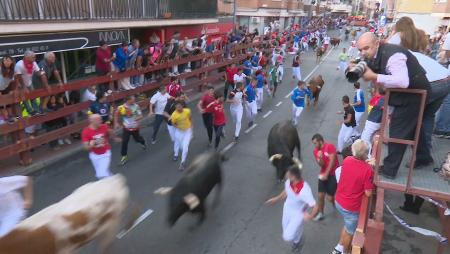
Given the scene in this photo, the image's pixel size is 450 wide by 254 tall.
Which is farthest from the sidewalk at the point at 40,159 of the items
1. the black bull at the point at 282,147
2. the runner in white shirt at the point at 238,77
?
the runner in white shirt at the point at 238,77

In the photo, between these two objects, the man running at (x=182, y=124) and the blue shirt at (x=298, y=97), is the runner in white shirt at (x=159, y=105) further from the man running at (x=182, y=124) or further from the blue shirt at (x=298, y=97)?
the blue shirt at (x=298, y=97)

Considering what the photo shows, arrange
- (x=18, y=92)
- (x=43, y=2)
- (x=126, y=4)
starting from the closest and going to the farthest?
Answer: (x=18, y=92) → (x=43, y=2) → (x=126, y=4)

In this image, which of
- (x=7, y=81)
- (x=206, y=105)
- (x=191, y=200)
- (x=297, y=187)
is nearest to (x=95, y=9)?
(x=7, y=81)

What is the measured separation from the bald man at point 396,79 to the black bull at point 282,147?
11.8 ft

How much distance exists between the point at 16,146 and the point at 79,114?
2.74m

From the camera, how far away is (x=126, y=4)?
14414 millimetres

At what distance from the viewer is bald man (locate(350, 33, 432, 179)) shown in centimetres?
400

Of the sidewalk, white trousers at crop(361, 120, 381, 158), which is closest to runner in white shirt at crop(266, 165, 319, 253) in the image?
white trousers at crop(361, 120, 381, 158)

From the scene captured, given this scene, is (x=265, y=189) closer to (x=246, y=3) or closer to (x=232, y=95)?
(x=232, y=95)

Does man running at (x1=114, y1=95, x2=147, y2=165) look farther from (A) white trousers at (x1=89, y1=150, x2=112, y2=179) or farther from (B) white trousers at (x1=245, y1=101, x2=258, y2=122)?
(B) white trousers at (x1=245, y1=101, x2=258, y2=122)

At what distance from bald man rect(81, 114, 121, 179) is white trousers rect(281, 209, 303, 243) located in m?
3.62

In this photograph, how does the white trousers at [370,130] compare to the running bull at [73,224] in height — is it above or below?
above

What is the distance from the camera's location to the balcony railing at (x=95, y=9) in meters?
10.4

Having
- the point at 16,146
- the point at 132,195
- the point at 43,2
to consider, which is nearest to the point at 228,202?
the point at 132,195
